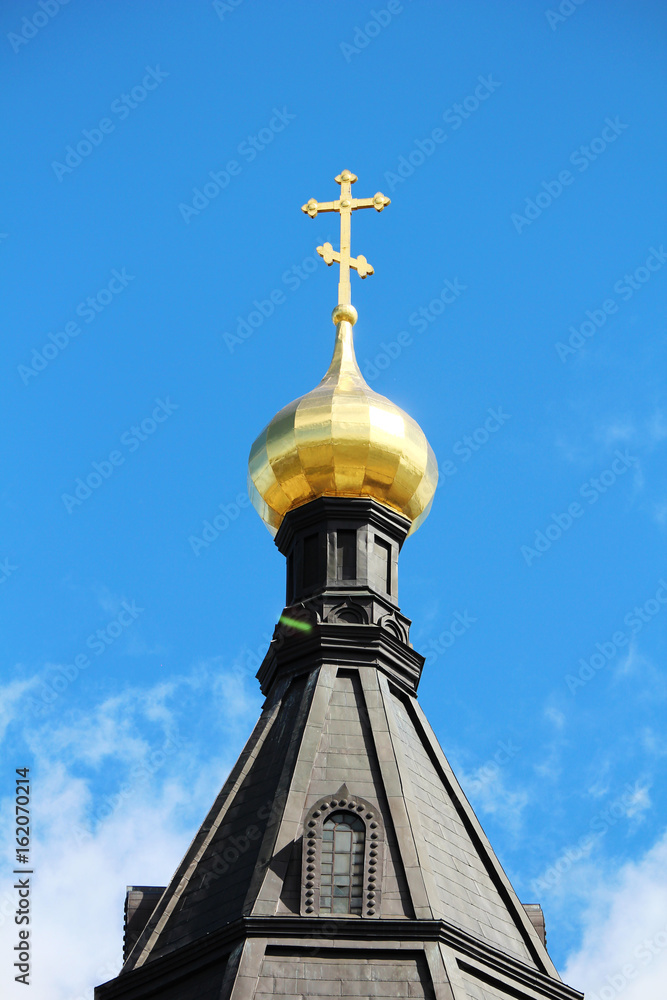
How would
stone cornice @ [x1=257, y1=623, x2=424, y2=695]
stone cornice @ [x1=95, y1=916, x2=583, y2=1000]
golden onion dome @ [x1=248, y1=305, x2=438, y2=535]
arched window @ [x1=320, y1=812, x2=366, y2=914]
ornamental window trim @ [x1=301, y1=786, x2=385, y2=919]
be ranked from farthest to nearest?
golden onion dome @ [x1=248, y1=305, x2=438, y2=535]
stone cornice @ [x1=257, y1=623, x2=424, y2=695]
arched window @ [x1=320, y1=812, x2=366, y2=914]
ornamental window trim @ [x1=301, y1=786, x2=385, y2=919]
stone cornice @ [x1=95, y1=916, x2=583, y2=1000]

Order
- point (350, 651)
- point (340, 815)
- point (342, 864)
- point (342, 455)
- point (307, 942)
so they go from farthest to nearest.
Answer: point (342, 455)
point (350, 651)
point (340, 815)
point (342, 864)
point (307, 942)

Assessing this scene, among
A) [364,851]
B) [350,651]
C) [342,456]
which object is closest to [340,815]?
[364,851]

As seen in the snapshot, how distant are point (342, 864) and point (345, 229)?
13.1m

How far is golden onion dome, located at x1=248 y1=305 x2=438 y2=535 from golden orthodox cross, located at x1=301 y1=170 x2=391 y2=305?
2.80m

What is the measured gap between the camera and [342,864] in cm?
2838

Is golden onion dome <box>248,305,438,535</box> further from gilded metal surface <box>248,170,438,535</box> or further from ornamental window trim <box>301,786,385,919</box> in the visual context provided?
ornamental window trim <box>301,786,385,919</box>

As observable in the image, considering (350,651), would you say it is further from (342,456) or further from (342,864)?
(342,864)

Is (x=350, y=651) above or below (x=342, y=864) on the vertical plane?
above

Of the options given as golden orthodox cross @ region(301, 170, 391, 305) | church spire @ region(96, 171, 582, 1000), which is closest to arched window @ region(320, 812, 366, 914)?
church spire @ region(96, 171, 582, 1000)

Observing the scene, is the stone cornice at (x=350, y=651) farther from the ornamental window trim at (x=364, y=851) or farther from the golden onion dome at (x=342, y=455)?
the ornamental window trim at (x=364, y=851)

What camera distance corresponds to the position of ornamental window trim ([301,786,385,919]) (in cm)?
2791

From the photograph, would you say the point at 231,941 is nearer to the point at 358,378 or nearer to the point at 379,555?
the point at 379,555

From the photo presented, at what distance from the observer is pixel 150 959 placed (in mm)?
28781

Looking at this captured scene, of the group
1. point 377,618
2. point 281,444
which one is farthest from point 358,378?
point 377,618
